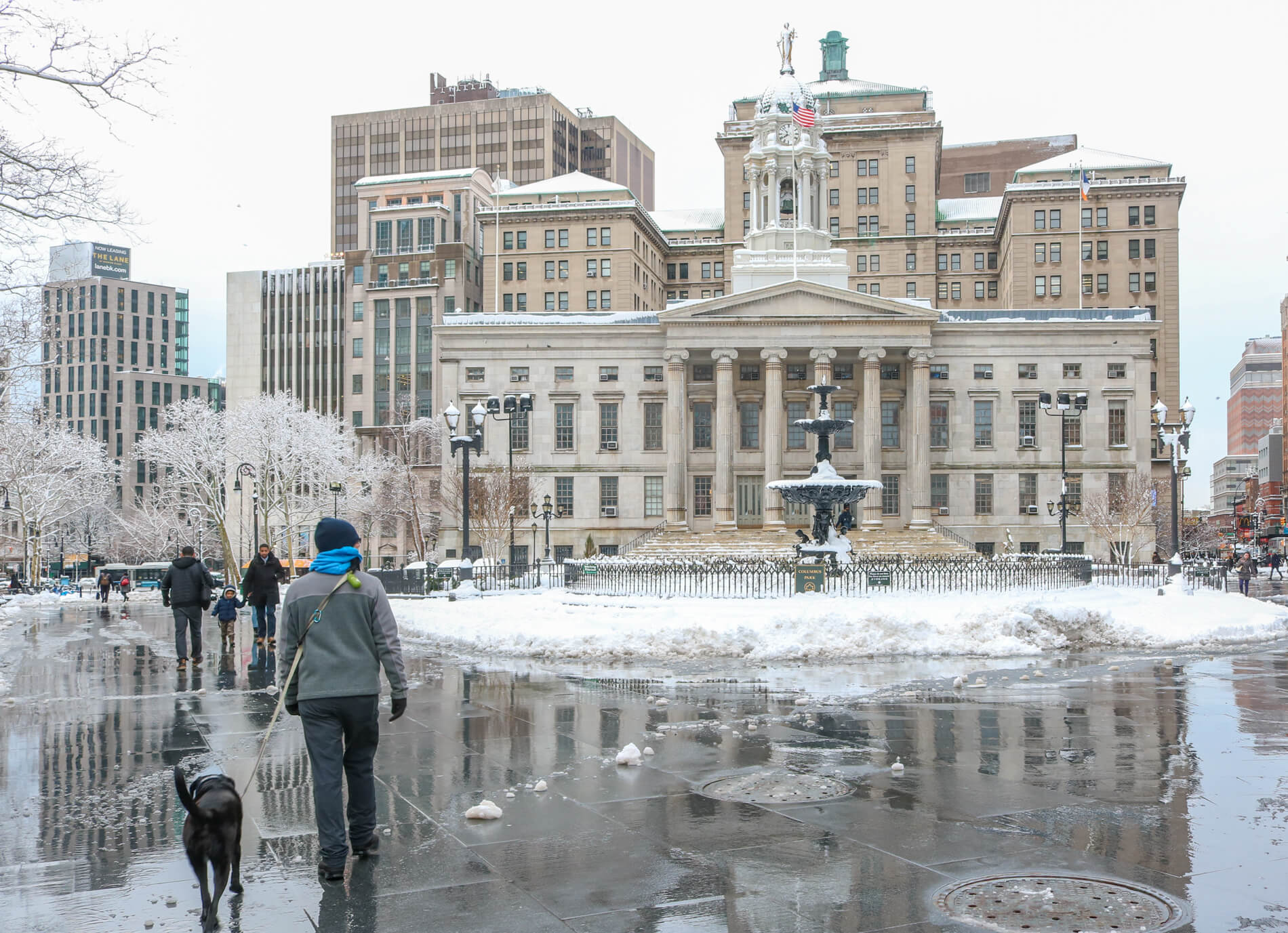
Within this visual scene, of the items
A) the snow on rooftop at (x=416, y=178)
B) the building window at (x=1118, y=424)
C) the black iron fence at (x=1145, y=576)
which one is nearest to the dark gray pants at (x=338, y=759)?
the black iron fence at (x=1145, y=576)

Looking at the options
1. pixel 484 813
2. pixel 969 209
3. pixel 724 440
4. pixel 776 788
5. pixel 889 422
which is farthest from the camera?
pixel 969 209

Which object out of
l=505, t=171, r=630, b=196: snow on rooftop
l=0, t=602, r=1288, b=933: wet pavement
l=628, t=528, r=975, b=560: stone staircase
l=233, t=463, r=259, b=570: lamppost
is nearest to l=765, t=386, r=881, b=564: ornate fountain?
l=0, t=602, r=1288, b=933: wet pavement

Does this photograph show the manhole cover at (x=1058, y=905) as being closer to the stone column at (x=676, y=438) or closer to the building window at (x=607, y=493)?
the stone column at (x=676, y=438)

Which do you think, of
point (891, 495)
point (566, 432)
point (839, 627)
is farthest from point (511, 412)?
point (891, 495)

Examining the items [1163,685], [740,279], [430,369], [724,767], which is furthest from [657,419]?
[724,767]

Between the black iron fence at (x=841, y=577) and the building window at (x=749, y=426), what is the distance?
42.0m

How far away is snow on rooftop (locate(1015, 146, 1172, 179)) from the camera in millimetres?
99188

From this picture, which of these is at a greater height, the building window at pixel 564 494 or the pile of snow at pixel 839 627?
the building window at pixel 564 494

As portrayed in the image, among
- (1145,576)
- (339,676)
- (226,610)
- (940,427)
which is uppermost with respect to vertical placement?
(940,427)

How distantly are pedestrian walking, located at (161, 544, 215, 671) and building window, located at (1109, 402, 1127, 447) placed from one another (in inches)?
2602

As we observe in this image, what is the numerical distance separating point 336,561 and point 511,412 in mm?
44444

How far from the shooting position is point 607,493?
75.5 meters

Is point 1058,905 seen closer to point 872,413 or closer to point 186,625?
point 186,625

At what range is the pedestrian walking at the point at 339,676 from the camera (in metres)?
7.21
